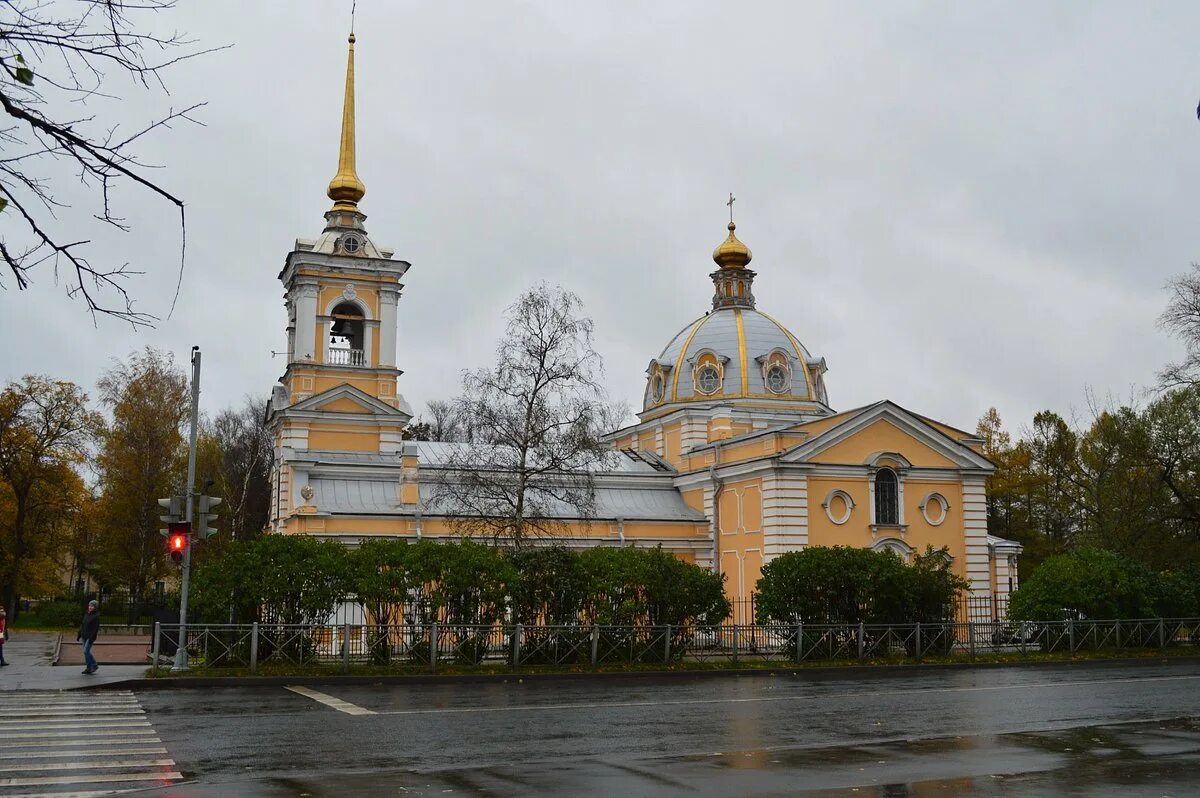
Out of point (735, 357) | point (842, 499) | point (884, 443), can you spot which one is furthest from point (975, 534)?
point (735, 357)

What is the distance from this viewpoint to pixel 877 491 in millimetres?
41531

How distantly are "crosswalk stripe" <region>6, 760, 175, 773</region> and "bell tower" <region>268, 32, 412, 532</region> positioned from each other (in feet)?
98.0

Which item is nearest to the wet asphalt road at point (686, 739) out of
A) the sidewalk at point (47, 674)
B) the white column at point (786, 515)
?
the sidewalk at point (47, 674)

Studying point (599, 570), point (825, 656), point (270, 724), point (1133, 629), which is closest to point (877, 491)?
point (1133, 629)

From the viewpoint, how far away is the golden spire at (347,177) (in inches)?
1748

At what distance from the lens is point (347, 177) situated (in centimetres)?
4444

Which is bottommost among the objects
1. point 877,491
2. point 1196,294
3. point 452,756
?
point 452,756

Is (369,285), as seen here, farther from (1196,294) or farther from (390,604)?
(1196,294)

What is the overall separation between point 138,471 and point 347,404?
1501 cm

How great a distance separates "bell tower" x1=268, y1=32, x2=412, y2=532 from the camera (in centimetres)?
4206

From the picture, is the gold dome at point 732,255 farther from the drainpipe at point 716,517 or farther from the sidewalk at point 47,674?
the sidewalk at point 47,674

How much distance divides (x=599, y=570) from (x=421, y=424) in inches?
1828

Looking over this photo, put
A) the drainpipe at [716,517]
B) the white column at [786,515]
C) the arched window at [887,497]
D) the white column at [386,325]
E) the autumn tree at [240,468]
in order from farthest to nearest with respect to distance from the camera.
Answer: the autumn tree at [240,468]
the drainpipe at [716,517]
the white column at [386,325]
the arched window at [887,497]
the white column at [786,515]

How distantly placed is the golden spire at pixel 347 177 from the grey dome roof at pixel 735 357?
14.8 m
